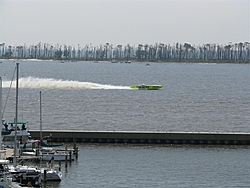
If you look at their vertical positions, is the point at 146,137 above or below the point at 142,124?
above

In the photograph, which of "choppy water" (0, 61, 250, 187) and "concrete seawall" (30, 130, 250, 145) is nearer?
"choppy water" (0, 61, 250, 187)

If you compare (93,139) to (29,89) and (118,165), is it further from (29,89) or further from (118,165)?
(29,89)

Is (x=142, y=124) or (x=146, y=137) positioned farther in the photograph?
(x=142, y=124)

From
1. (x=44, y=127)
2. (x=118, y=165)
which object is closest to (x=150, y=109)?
(x=44, y=127)

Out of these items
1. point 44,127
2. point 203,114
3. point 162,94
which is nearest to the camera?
point 44,127

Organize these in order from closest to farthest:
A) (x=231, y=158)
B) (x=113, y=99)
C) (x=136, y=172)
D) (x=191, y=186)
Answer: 1. (x=191, y=186)
2. (x=136, y=172)
3. (x=231, y=158)
4. (x=113, y=99)

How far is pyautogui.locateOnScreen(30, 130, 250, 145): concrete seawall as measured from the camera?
200ft

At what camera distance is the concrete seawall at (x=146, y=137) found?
6106 cm

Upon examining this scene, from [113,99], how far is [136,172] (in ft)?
214

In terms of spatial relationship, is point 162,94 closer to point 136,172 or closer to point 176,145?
point 176,145

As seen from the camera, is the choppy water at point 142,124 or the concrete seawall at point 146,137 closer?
the choppy water at point 142,124

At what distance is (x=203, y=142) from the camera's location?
6141cm

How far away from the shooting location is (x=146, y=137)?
201 ft

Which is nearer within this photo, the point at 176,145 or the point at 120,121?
the point at 176,145
